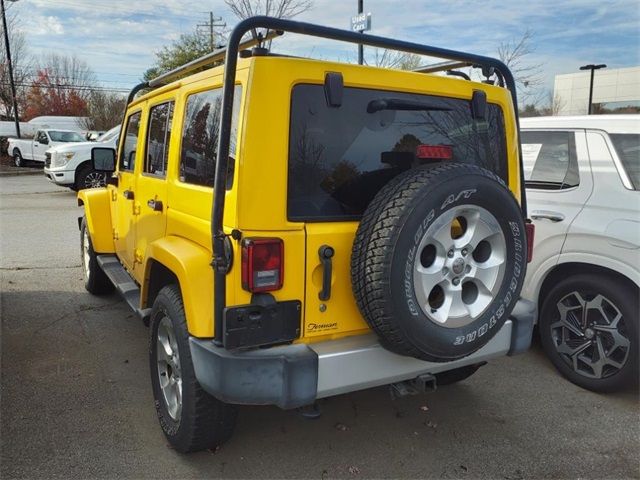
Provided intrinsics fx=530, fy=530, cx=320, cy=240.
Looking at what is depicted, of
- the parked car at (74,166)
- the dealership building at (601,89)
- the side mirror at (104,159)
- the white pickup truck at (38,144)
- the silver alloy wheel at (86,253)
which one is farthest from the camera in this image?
the dealership building at (601,89)

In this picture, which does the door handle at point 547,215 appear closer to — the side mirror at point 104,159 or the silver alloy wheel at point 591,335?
the silver alloy wheel at point 591,335

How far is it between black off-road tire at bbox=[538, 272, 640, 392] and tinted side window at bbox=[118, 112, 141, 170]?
3.50 meters

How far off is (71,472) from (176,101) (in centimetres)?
215

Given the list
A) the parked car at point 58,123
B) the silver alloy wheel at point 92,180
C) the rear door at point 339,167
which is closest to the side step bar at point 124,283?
the rear door at point 339,167

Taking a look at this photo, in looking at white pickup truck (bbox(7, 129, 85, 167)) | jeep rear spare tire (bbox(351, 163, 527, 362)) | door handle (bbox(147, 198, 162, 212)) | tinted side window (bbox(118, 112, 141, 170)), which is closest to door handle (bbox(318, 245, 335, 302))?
jeep rear spare tire (bbox(351, 163, 527, 362))

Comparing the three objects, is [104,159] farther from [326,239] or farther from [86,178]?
[86,178]

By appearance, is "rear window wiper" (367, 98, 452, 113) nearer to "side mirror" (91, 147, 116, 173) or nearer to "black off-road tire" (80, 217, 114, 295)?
"side mirror" (91, 147, 116, 173)

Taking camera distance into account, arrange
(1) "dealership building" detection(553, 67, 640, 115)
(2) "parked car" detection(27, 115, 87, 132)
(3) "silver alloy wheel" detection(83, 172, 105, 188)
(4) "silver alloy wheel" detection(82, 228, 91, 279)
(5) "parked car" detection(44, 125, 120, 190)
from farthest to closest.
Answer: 1. (1) "dealership building" detection(553, 67, 640, 115)
2. (2) "parked car" detection(27, 115, 87, 132)
3. (3) "silver alloy wheel" detection(83, 172, 105, 188)
4. (5) "parked car" detection(44, 125, 120, 190)
5. (4) "silver alloy wheel" detection(82, 228, 91, 279)

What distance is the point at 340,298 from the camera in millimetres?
2551

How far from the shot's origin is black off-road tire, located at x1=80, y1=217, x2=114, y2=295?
5.46m

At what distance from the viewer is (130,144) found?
4559 millimetres

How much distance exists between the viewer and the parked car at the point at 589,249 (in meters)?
3.59

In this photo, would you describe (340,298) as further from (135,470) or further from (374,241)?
(135,470)

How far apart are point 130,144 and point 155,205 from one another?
1.41m
